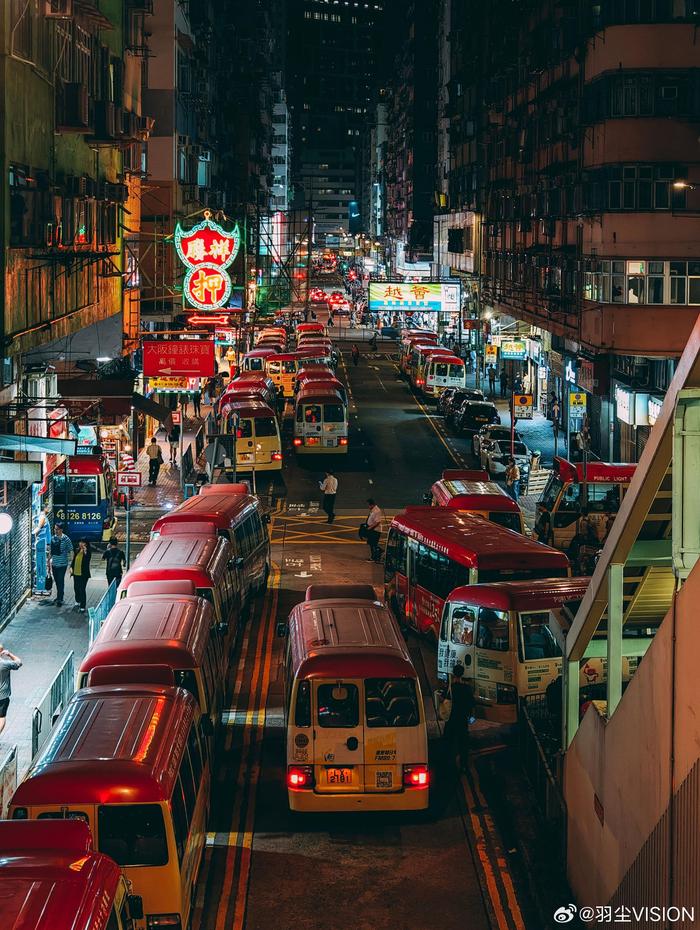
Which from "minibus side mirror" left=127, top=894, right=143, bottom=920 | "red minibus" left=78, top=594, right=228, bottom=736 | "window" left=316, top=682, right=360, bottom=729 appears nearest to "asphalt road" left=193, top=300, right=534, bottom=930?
"red minibus" left=78, top=594, right=228, bottom=736

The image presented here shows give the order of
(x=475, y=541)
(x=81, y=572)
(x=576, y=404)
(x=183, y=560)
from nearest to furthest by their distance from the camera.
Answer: (x=183, y=560)
(x=475, y=541)
(x=81, y=572)
(x=576, y=404)

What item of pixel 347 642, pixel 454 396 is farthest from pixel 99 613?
pixel 454 396

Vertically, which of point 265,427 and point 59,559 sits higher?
point 265,427

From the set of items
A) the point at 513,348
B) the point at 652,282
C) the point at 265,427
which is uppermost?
the point at 652,282

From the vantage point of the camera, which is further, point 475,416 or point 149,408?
point 475,416

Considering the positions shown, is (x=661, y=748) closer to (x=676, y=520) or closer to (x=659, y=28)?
(x=676, y=520)

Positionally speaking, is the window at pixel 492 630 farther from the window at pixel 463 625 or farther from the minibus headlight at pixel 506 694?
the minibus headlight at pixel 506 694

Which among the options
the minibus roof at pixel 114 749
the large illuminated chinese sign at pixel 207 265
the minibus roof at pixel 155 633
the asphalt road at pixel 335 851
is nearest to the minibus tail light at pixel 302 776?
the asphalt road at pixel 335 851

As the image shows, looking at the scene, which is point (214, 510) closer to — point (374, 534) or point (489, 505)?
point (374, 534)

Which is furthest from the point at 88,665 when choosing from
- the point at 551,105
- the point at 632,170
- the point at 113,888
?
the point at 551,105
